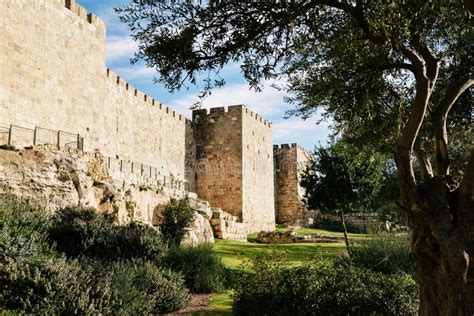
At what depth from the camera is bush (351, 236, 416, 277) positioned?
912 centimetres

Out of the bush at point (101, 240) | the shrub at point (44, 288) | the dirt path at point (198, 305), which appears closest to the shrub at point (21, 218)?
the bush at point (101, 240)

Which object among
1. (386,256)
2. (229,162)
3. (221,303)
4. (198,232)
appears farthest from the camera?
(229,162)

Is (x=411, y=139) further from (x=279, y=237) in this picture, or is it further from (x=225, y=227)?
(x=279, y=237)

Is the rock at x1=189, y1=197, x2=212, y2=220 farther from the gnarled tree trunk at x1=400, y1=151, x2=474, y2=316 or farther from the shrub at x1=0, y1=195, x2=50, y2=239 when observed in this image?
the gnarled tree trunk at x1=400, y1=151, x2=474, y2=316

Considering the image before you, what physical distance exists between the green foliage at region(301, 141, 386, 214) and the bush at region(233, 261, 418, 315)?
10.9 metres

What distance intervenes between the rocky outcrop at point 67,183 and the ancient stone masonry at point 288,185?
2140 centimetres

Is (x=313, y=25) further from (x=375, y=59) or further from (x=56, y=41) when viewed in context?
(x=56, y=41)

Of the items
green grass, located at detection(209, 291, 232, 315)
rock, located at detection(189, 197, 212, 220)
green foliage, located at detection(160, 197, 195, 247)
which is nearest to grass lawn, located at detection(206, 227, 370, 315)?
green grass, located at detection(209, 291, 232, 315)

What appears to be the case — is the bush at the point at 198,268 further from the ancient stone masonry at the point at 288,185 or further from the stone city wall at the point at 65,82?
the ancient stone masonry at the point at 288,185

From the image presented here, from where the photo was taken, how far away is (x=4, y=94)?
13.4 meters

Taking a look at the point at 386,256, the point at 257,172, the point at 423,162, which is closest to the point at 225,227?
the point at 257,172

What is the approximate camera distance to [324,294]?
20.6 ft

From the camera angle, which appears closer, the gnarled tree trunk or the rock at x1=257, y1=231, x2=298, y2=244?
the gnarled tree trunk

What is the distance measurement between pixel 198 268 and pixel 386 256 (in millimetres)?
3978
